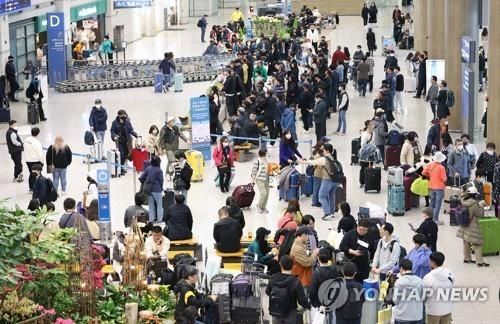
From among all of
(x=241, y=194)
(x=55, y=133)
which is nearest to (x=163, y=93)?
(x=55, y=133)

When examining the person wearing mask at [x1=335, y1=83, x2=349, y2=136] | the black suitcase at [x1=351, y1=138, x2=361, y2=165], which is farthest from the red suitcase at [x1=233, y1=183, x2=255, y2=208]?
the person wearing mask at [x1=335, y1=83, x2=349, y2=136]

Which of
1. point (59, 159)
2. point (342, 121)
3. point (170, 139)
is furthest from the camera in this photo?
point (342, 121)

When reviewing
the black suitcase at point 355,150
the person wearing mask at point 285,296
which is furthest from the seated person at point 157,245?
the black suitcase at point 355,150

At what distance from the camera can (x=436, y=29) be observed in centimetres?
3697

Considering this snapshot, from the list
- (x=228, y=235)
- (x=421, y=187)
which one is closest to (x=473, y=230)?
(x=421, y=187)

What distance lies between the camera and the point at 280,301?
15.3 m

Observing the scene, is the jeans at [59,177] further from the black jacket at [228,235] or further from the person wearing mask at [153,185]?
the black jacket at [228,235]

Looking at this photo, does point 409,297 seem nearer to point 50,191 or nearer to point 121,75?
point 50,191

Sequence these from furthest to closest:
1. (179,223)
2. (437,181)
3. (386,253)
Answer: (437,181) < (179,223) < (386,253)

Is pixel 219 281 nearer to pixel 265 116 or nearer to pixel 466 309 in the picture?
pixel 466 309

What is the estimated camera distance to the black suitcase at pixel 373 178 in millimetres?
24781

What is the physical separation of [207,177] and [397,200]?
16.3 feet

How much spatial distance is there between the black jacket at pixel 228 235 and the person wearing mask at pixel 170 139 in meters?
7.02

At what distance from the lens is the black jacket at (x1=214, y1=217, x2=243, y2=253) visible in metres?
18.8
